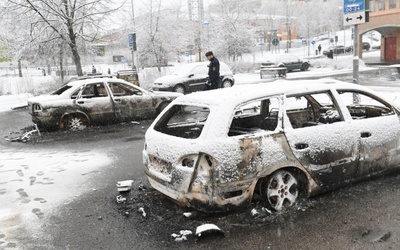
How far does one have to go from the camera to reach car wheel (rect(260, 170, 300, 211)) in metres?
4.78

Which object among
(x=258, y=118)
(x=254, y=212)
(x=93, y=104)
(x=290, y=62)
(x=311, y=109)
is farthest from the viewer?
(x=290, y=62)

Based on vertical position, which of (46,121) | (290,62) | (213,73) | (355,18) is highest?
(355,18)

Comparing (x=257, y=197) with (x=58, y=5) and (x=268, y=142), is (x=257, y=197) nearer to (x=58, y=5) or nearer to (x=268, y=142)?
(x=268, y=142)

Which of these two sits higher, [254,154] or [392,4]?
[392,4]

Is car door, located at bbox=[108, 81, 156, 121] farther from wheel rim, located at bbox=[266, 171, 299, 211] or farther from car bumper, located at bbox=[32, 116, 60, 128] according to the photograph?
wheel rim, located at bbox=[266, 171, 299, 211]

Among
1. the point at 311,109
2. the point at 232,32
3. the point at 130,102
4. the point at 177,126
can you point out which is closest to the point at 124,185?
the point at 177,126

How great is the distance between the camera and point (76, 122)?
11312 mm

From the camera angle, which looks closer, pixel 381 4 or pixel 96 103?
pixel 96 103

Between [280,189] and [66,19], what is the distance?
62.0 feet

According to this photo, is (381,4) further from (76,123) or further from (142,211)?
(142,211)

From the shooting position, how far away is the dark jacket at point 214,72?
39.1ft

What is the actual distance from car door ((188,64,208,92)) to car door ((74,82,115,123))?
893 cm

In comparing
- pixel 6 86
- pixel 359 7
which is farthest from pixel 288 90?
pixel 6 86

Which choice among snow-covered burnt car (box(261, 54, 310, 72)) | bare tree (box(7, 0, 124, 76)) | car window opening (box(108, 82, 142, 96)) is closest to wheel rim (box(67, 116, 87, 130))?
car window opening (box(108, 82, 142, 96))
